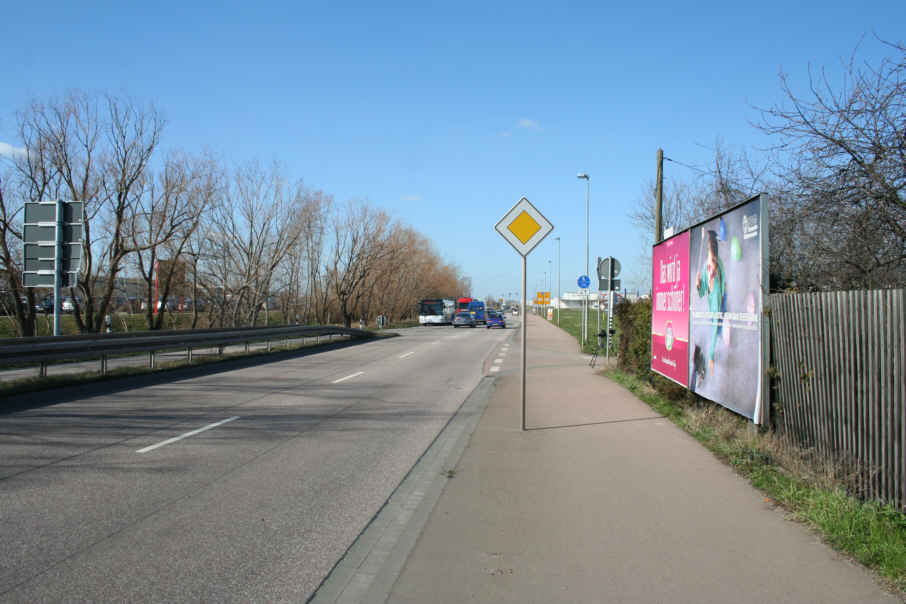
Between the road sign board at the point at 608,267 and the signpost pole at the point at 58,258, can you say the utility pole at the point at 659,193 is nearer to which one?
the road sign board at the point at 608,267

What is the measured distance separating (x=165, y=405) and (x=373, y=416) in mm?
3743

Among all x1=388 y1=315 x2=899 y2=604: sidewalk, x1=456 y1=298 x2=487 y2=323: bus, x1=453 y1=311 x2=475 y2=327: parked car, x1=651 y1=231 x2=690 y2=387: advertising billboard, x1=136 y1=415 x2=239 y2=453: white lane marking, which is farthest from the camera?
x1=456 y1=298 x2=487 y2=323: bus

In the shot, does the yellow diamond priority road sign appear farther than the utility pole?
No

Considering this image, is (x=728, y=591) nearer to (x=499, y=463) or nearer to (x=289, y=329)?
(x=499, y=463)

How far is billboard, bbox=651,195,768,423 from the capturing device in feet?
24.1

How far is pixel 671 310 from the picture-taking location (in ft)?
37.3

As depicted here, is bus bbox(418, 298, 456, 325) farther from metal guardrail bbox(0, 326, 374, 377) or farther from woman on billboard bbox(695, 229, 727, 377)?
woman on billboard bbox(695, 229, 727, 377)

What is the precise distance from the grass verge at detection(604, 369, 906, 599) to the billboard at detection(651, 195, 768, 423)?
39 cm

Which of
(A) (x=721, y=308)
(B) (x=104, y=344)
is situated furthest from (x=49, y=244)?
(A) (x=721, y=308)

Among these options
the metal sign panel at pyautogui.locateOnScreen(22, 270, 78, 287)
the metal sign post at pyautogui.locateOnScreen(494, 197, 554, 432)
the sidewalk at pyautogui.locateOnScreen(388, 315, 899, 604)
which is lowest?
the sidewalk at pyautogui.locateOnScreen(388, 315, 899, 604)

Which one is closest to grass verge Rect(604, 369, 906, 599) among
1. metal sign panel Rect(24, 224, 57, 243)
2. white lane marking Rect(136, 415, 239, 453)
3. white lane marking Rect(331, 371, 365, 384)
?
white lane marking Rect(136, 415, 239, 453)

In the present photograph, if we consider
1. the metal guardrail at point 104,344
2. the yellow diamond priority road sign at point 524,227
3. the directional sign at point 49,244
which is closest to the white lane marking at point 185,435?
the yellow diamond priority road sign at point 524,227

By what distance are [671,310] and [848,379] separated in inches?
229

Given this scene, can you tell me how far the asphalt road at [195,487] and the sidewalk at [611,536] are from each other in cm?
83
